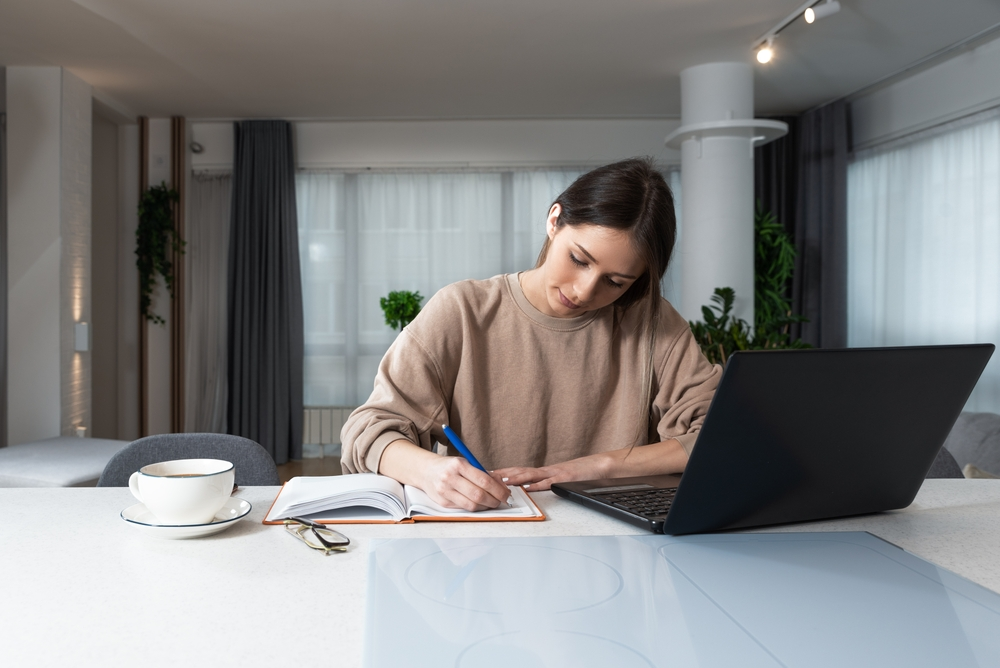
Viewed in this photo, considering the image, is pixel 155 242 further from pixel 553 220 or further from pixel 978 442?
pixel 978 442

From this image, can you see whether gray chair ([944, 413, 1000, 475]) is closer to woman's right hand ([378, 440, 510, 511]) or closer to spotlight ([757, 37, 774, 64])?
spotlight ([757, 37, 774, 64])

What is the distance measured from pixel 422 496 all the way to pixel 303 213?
187 inches

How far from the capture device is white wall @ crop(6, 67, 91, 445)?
410cm

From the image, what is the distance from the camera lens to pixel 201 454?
1.48 meters

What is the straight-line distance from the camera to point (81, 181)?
435 centimetres

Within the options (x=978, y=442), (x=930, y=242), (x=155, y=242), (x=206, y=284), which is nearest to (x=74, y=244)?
(x=155, y=242)

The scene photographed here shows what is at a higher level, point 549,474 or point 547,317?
point 547,317

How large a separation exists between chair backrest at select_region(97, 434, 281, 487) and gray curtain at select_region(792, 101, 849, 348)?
13.8ft

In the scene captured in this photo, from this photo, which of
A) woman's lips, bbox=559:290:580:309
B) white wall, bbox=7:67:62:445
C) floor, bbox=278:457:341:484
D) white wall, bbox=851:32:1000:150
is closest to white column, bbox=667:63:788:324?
white wall, bbox=851:32:1000:150

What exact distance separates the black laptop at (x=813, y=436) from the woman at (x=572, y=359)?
1.16 feet

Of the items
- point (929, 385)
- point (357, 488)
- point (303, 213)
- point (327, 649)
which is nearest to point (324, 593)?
point (327, 649)

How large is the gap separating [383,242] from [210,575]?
4845mm

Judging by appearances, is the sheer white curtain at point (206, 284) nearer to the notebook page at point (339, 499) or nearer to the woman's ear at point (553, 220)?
the woman's ear at point (553, 220)

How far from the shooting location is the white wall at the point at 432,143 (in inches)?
212
